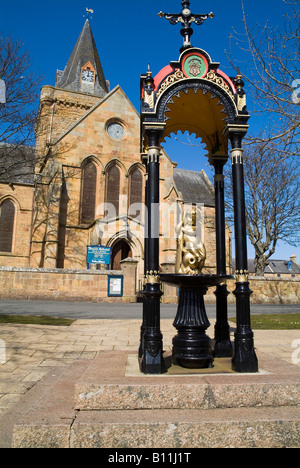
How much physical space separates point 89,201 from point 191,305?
20.2 metres

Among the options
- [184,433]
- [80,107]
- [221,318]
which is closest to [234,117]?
[221,318]

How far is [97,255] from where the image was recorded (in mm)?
20750

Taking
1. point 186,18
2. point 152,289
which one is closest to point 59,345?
point 152,289

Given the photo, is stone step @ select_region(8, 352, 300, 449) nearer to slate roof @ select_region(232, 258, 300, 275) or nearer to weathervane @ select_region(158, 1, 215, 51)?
weathervane @ select_region(158, 1, 215, 51)

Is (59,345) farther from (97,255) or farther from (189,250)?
(97,255)

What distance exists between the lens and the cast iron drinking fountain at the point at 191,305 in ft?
15.3

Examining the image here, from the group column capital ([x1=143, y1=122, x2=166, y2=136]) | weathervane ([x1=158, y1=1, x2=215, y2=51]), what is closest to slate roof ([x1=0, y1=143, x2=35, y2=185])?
weathervane ([x1=158, y1=1, x2=215, y2=51])

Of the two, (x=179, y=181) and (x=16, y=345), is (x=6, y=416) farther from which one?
(x=179, y=181)

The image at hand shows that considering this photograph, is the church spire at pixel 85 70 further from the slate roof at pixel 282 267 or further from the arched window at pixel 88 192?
the slate roof at pixel 282 267

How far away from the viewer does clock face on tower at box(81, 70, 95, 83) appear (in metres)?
34.4

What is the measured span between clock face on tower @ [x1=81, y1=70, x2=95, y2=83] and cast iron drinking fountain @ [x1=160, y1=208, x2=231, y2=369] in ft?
111

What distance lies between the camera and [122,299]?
729 inches

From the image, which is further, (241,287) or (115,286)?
(115,286)
